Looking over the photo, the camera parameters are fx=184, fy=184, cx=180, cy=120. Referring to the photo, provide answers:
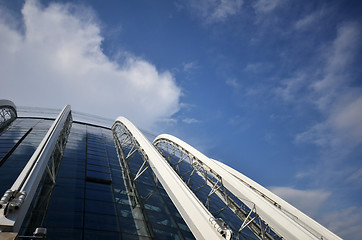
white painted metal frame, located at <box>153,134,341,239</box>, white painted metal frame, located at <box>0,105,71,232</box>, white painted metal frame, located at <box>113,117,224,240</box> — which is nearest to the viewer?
white painted metal frame, located at <box>0,105,71,232</box>

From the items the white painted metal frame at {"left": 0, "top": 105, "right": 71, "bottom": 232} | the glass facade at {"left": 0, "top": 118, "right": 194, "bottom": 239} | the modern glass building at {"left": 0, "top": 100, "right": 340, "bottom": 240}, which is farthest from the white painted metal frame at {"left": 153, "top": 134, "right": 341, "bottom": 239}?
the white painted metal frame at {"left": 0, "top": 105, "right": 71, "bottom": 232}

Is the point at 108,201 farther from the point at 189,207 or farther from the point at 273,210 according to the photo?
the point at 273,210

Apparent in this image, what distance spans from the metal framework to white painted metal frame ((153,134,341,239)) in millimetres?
32031

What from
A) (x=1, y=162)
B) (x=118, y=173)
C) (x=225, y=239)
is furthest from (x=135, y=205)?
(x=1, y=162)

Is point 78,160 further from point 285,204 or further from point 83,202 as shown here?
point 285,204

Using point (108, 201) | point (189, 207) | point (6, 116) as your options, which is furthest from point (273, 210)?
point (6, 116)

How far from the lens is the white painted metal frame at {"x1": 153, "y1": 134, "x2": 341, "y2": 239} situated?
9.96 meters

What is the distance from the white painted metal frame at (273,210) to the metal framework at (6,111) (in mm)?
32031

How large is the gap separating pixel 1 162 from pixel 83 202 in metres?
9.57

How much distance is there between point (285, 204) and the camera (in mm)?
19312

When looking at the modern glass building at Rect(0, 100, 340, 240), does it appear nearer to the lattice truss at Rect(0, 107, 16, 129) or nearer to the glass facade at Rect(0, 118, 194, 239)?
the glass facade at Rect(0, 118, 194, 239)

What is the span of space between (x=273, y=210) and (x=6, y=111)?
45.4 meters

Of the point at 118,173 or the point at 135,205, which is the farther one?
the point at 118,173

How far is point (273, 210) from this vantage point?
11.6m
